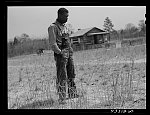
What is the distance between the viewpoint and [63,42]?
3.94 meters

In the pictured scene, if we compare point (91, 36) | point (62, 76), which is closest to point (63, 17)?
point (62, 76)

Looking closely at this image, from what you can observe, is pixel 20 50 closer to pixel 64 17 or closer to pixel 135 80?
pixel 135 80

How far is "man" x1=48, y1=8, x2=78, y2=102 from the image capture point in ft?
12.4

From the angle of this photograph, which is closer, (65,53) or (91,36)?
(65,53)

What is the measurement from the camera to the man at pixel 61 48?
378 cm

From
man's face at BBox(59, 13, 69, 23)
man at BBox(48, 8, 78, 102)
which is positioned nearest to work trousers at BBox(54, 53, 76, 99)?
man at BBox(48, 8, 78, 102)

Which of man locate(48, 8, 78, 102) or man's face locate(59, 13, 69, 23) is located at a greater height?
man's face locate(59, 13, 69, 23)

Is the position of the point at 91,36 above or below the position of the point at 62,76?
above

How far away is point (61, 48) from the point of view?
12.9 ft

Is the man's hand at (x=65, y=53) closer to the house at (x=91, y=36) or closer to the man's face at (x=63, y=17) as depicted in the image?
the man's face at (x=63, y=17)

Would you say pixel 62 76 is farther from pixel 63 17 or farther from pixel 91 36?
pixel 91 36

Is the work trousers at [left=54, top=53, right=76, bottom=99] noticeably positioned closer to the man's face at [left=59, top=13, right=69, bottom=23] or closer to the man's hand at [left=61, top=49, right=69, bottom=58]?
the man's hand at [left=61, top=49, right=69, bottom=58]

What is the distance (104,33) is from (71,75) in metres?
27.8

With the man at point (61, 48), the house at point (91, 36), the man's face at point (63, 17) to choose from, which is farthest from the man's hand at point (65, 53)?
the house at point (91, 36)
